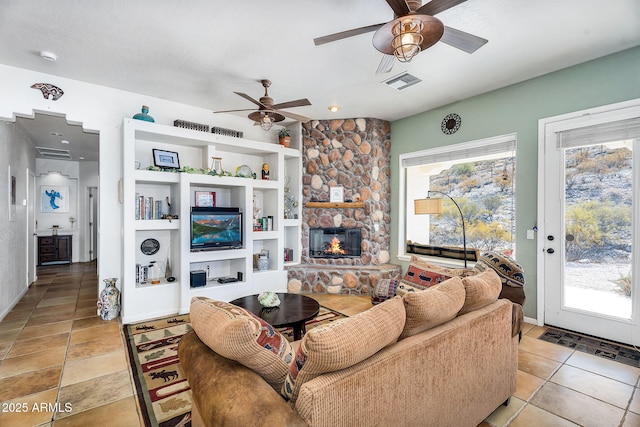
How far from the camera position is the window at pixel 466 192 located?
3807mm

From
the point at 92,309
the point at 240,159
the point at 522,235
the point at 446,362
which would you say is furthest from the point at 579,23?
the point at 92,309

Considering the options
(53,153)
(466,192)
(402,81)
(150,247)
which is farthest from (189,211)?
(53,153)

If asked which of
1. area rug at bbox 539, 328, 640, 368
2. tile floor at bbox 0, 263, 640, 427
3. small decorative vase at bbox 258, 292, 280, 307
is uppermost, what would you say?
small decorative vase at bbox 258, 292, 280, 307

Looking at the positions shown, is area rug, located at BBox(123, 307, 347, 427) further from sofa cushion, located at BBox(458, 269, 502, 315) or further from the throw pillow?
sofa cushion, located at BBox(458, 269, 502, 315)

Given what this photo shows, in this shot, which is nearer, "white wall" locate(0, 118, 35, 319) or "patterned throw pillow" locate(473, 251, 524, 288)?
"patterned throw pillow" locate(473, 251, 524, 288)

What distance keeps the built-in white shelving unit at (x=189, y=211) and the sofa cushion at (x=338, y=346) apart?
3.13 meters

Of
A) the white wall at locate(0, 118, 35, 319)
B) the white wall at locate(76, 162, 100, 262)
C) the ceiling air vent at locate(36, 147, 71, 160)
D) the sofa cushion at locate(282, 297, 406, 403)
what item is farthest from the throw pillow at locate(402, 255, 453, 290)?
the white wall at locate(76, 162, 100, 262)

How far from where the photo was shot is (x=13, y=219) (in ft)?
13.6

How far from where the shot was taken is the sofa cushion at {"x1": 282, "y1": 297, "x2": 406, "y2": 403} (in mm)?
1062

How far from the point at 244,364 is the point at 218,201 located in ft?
12.4

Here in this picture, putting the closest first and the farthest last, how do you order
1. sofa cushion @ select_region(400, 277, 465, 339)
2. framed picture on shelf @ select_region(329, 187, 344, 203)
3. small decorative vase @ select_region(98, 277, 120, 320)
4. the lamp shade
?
sofa cushion @ select_region(400, 277, 465, 339), small decorative vase @ select_region(98, 277, 120, 320), the lamp shade, framed picture on shelf @ select_region(329, 187, 344, 203)

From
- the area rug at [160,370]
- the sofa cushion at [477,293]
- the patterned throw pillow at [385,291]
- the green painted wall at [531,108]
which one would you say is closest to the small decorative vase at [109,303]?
the area rug at [160,370]

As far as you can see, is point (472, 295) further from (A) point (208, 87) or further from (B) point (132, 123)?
(B) point (132, 123)

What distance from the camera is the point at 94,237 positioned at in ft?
26.1
